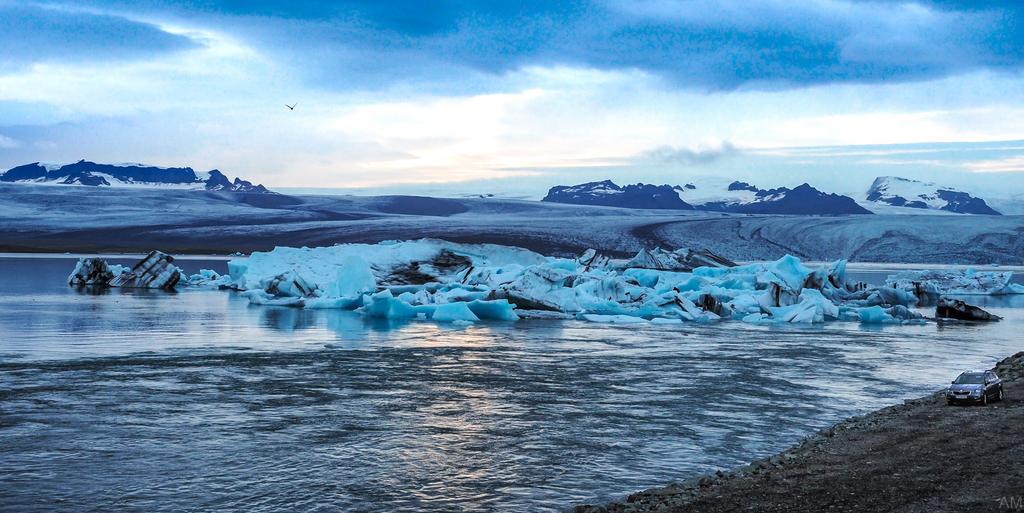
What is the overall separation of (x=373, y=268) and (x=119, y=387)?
1930 centimetres

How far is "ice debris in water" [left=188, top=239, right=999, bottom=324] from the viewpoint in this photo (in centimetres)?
2659

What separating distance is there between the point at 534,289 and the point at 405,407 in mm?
16076

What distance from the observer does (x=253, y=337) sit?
1964 cm

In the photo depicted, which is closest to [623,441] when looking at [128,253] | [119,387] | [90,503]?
[90,503]

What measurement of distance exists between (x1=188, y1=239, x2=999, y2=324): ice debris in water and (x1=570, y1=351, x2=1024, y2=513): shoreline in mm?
15209

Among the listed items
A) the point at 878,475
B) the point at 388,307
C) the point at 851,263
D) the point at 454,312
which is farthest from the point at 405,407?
the point at 851,263

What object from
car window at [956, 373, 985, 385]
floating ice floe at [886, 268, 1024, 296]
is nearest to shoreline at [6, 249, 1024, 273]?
floating ice floe at [886, 268, 1024, 296]

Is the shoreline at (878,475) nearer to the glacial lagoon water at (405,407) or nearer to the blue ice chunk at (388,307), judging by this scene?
the glacial lagoon water at (405,407)

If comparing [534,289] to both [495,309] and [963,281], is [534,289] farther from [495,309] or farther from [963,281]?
[963,281]

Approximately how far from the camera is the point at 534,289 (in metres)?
27.4

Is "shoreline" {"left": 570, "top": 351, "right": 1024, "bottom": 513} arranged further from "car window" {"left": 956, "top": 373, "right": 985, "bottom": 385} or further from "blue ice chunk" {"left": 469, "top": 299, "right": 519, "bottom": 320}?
"blue ice chunk" {"left": 469, "top": 299, "right": 519, "bottom": 320}

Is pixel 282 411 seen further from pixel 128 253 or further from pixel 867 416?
pixel 128 253

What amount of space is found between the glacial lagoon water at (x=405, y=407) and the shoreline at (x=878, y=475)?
514 mm

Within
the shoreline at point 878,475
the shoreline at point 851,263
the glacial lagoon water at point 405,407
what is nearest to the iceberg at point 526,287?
Result: the glacial lagoon water at point 405,407
